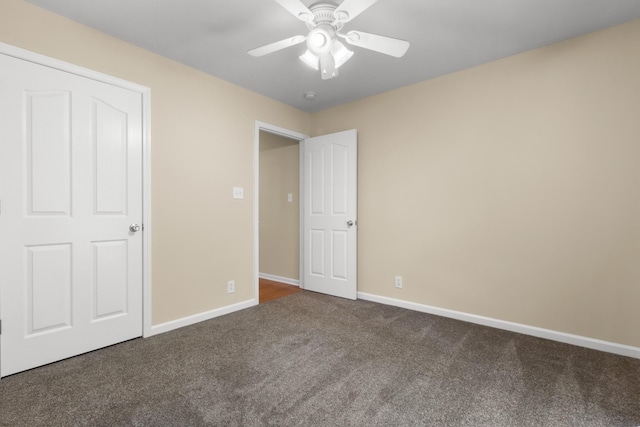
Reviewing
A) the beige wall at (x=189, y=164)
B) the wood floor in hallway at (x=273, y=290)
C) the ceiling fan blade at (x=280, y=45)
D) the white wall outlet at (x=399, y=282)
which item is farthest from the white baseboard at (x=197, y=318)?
the ceiling fan blade at (x=280, y=45)

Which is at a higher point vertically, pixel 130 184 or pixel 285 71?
pixel 285 71

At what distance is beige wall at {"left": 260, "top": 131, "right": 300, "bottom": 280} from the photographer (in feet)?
14.0

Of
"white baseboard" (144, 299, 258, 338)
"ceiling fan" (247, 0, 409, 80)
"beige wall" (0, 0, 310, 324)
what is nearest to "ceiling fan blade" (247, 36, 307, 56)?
"ceiling fan" (247, 0, 409, 80)

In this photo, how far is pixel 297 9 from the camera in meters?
1.67

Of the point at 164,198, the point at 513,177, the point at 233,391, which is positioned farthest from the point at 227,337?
the point at 513,177

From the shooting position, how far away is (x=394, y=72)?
2.89 m

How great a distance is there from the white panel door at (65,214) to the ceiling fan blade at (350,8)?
5.67 ft

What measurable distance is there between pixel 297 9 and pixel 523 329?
292 cm

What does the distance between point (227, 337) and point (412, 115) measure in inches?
109

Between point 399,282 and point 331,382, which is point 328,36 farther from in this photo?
point 399,282

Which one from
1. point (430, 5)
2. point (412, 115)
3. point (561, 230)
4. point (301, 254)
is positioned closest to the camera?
point (430, 5)

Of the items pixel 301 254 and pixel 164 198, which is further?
pixel 301 254

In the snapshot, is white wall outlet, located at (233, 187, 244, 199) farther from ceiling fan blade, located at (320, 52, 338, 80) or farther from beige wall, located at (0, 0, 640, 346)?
ceiling fan blade, located at (320, 52, 338, 80)

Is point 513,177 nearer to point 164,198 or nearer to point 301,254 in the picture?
point 301,254
